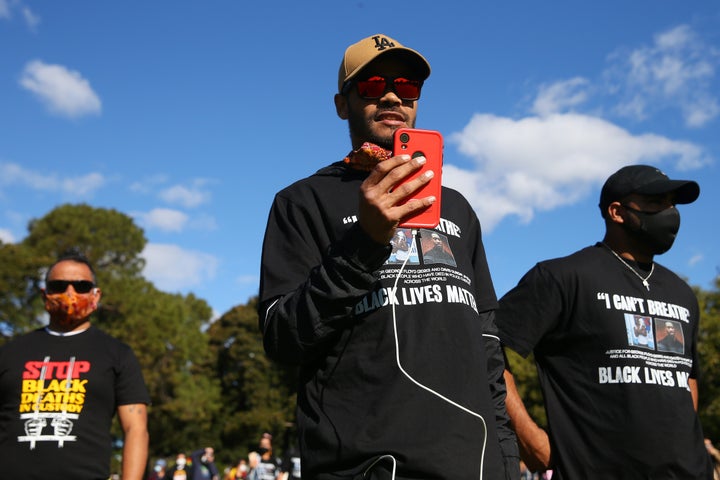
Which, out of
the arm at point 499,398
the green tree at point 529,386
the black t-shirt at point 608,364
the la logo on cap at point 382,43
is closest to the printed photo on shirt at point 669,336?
the black t-shirt at point 608,364

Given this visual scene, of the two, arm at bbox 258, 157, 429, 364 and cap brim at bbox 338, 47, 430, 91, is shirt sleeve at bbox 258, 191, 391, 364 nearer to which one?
arm at bbox 258, 157, 429, 364

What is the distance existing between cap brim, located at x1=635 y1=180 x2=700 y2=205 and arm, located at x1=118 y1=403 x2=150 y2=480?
381 centimetres

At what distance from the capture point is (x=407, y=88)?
325 cm

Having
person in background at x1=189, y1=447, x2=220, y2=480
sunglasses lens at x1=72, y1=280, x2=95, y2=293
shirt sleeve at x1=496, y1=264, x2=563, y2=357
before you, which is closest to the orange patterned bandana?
shirt sleeve at x1=496, y1=264, x2=563, y2=357

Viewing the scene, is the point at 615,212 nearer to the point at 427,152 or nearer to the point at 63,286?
the point at 427,152

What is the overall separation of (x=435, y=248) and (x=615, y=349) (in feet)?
6.65

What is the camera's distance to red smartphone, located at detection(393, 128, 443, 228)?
2545 mm

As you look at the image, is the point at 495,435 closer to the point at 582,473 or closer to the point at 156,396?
the point at 582,473

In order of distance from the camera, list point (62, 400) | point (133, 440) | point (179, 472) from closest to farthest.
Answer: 1. point (62, 400)
2. point (133, 440)
3. point (179, 472)

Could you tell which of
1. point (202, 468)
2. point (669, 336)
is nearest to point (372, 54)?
point (669, 336)

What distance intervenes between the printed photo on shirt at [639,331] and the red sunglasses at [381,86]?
2.22m

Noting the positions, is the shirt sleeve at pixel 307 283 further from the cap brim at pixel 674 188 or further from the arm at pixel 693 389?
the arm at pixel 693 389

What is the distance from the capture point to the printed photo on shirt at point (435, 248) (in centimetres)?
294

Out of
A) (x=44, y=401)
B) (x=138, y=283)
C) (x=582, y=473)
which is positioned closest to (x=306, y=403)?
(x=582, y=473)
